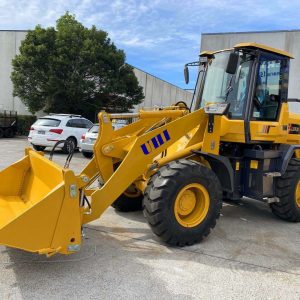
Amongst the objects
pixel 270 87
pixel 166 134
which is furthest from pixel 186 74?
pixel 166 134

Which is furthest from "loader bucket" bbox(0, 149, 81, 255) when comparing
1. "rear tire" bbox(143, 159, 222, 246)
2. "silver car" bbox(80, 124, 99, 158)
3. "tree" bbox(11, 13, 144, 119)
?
"tree" bbox(11, 13, 144, 119)

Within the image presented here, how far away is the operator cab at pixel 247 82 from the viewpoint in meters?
5.94

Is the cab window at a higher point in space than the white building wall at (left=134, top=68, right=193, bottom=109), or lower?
lower

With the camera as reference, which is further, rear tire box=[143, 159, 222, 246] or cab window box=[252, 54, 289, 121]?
cab window box=[252, 54, 289, 121]

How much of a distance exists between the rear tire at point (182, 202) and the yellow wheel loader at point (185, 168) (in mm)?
13

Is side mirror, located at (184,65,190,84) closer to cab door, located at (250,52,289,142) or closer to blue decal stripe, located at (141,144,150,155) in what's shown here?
cab door, located at (250,52,289,142)

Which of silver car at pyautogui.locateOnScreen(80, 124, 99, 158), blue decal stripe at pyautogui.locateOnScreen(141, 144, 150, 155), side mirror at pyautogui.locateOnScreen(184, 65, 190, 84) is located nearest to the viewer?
blue decal stripe at pyautogui.locateOnScreen(141, 144, 150, 155)

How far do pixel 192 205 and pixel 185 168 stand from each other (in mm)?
563

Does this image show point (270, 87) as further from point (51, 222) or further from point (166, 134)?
point (51, 222)

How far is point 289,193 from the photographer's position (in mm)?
6297

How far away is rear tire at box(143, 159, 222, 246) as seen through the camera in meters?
4.87

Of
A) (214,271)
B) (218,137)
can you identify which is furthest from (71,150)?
(214,271)

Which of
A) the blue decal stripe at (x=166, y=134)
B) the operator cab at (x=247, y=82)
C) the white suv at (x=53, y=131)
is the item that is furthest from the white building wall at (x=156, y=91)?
the blue decal stripe at (x=166, y=134)

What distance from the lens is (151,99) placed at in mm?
36406
